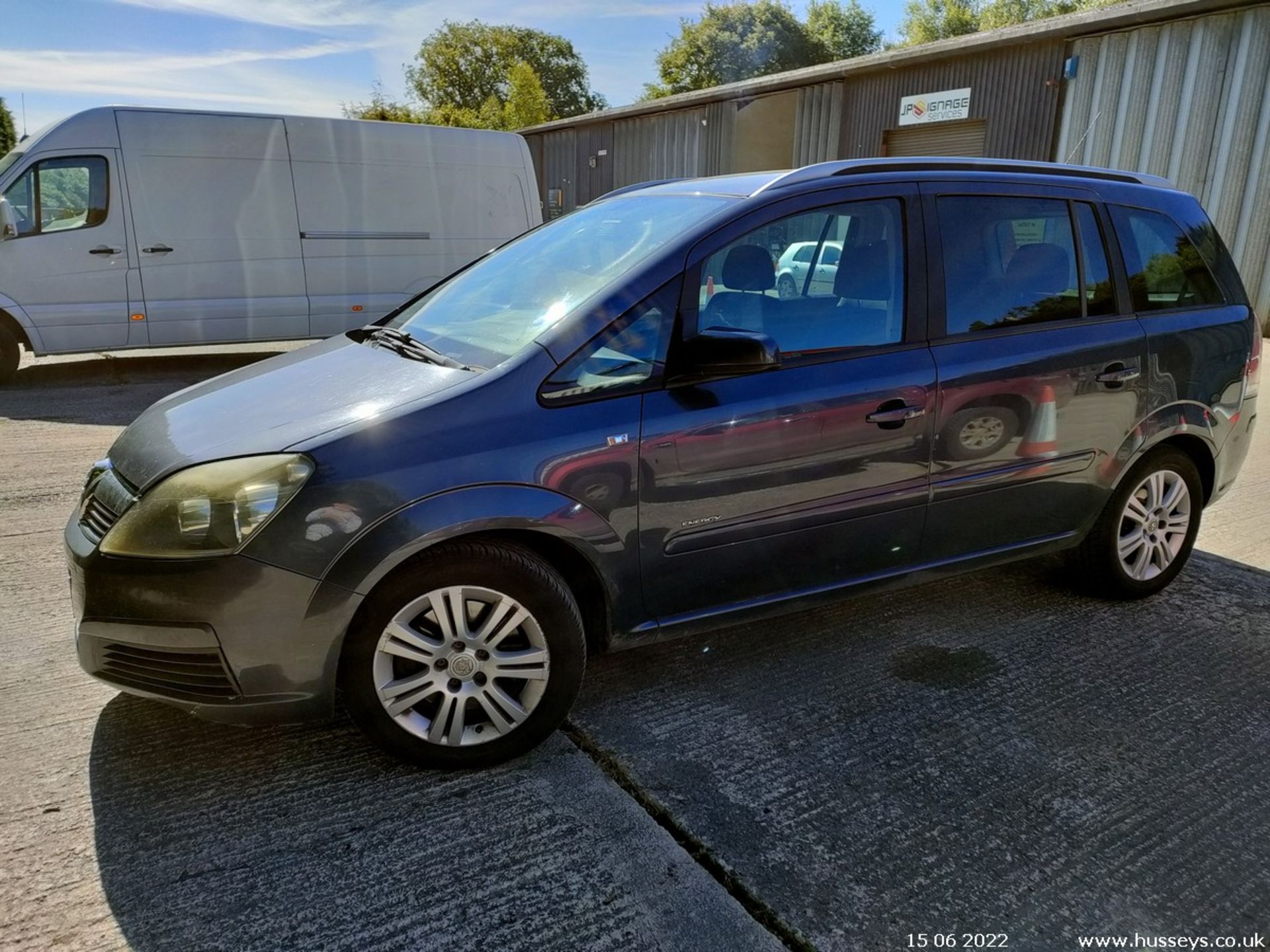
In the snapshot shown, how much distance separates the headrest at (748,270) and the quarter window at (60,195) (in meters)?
7.88

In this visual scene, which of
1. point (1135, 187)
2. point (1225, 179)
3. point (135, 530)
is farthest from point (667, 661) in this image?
point (1225, 179)

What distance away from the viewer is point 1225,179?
12789 millimetres

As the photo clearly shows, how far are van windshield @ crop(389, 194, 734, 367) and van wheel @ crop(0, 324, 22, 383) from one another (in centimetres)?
667

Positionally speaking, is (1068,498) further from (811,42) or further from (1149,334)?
(811,42)

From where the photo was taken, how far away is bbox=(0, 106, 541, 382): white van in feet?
27.2

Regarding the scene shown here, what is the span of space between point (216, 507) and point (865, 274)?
222 cm

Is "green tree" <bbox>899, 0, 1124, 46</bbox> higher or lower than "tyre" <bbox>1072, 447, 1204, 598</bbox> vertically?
higher

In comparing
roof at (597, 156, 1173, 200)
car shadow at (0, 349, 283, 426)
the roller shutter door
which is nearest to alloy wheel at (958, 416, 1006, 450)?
roof at (597, 156, 1173, 200)

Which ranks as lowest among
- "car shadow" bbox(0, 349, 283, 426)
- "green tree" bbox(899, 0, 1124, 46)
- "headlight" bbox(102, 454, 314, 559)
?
"car shadow" bbox(0, 349, 283, 426)

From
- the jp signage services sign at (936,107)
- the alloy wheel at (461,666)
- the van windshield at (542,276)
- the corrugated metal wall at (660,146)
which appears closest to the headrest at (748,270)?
the van windshield at (542,276)

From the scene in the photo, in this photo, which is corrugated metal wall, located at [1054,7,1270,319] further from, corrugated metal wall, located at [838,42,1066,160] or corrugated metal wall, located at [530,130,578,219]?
corrugated metal wall, located at [530,130,578,219]

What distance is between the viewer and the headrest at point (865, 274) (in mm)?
3127

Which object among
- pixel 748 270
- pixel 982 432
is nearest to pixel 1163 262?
pixel 982 432

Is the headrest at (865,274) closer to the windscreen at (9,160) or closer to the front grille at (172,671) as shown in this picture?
the front grille at (172,671)
